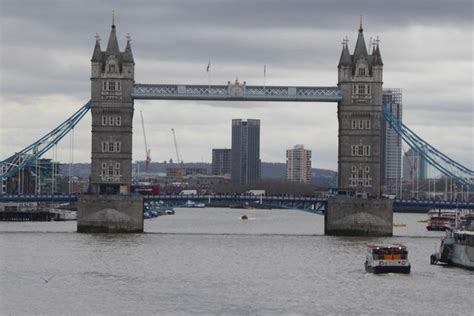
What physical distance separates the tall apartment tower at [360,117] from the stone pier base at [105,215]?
24.7m

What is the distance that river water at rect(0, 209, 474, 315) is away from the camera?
91312 mm

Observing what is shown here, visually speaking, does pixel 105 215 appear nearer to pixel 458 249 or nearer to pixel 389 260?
pixel 458 249

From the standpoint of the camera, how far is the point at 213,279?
107 metres

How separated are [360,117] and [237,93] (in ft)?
46.2

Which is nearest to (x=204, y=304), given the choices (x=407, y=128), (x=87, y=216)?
(x=87, y=216)

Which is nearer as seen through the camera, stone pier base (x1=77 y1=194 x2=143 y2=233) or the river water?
the river water

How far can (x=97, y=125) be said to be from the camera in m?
170

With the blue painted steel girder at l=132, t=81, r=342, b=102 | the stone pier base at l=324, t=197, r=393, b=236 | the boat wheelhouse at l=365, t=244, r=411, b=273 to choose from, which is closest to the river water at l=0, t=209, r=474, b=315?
the boat wheelhouse at l=365, t=244, r=411, b=273

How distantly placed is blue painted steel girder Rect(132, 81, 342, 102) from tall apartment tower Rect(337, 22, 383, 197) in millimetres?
1944

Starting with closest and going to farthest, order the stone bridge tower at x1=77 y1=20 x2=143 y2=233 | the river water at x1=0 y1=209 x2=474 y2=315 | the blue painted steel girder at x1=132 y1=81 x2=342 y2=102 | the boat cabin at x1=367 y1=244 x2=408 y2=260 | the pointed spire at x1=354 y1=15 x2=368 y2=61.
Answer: the river water at x1=0 y1=209 x2=474 y2=315 < the boat cabin at x1=367 y1=244 x2=408 y2=260 < the blue painted steel girder at x1=132 y1=81 x2=342 y2=102 < the stone bridge tower at x1=77 y1=20 x2=143 y2=233 < the pointed spire at x1=354 y1=15 x2=368 y2=61

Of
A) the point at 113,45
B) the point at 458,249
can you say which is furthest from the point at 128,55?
the point at 458,249

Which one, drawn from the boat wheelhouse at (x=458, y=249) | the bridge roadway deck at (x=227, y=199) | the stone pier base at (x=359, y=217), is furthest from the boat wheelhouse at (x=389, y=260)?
the bridge roadway deck at (x=227, y=199)

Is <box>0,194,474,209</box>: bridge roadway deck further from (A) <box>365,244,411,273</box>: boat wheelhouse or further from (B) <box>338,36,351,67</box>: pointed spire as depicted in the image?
(A) <box>365,244,411,273</box>: boat wheelhouse

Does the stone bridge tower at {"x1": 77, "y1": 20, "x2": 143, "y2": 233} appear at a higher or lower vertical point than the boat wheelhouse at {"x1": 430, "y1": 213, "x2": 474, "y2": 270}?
higher
